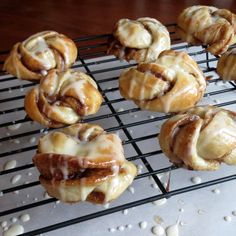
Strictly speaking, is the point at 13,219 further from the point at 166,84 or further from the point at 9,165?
the point at 166,84

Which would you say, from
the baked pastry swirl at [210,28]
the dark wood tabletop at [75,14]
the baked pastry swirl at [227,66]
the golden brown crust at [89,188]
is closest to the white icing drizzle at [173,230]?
the golden brown crust at [89,188]

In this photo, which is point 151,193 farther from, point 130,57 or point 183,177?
point 130,57

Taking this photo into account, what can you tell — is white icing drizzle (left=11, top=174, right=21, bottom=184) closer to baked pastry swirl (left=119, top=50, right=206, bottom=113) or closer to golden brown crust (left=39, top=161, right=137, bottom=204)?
golden brown crust (left=39, top=161, right=137, bottom=204)

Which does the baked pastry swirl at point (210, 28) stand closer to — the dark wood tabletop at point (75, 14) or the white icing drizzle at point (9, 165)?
the dark wood tabletop at point (75, 14)

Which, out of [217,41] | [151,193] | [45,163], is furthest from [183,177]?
[217,41]

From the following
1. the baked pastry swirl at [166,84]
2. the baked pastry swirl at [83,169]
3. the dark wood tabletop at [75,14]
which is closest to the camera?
the baked pastry swirl at [83,169]

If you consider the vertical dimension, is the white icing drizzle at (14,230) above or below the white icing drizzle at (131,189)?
below
